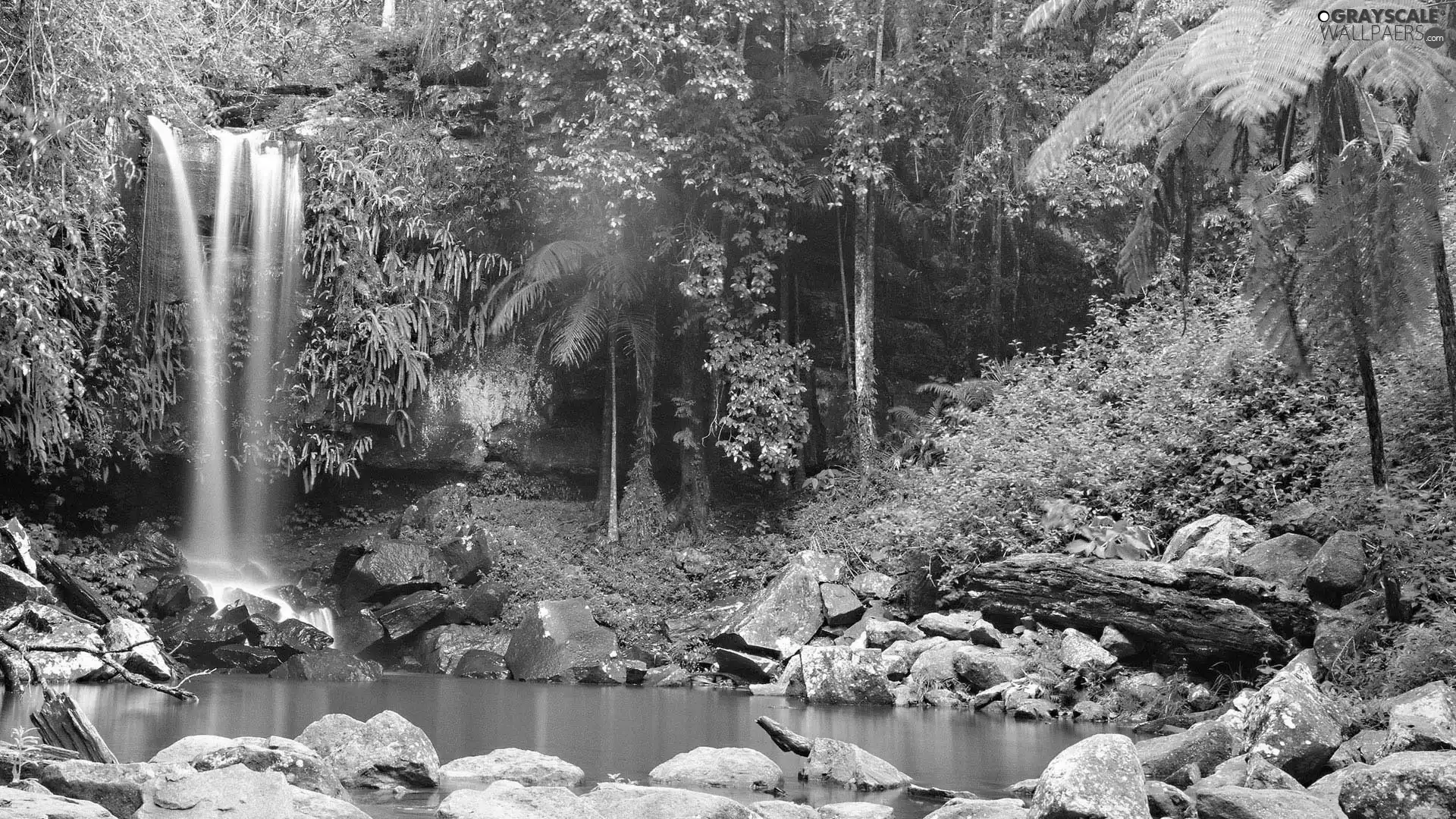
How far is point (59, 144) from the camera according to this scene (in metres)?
12.2

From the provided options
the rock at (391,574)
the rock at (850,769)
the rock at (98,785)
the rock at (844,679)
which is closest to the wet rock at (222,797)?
the rock at (98,785)

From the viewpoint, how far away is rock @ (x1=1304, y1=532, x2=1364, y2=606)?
28.6 ft

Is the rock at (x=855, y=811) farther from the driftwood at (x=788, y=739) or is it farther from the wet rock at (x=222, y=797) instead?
the wet rock at (x=222, y=797)

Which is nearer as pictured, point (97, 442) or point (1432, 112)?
point (1432, 112)

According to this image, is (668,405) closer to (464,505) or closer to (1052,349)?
(464,505)

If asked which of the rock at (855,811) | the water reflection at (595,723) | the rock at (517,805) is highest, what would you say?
the rock at (517,805)

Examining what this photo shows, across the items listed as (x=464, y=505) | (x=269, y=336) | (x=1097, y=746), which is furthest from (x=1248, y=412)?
(x=269, y=336)

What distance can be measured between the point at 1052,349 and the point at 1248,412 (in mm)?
5825

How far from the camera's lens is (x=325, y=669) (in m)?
11.9

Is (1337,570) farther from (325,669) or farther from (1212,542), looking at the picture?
(325,669)

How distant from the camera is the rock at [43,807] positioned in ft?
12.0

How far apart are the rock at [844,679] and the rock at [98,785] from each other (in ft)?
23.2

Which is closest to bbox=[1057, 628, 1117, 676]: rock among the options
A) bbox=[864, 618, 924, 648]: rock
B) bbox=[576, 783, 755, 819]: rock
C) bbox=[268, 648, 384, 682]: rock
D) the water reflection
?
the water reflection

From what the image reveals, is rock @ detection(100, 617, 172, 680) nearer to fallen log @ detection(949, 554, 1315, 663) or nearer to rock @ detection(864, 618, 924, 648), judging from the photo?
rock @ detection(864, 618, 924, 648)
